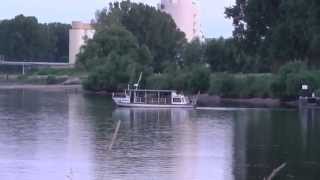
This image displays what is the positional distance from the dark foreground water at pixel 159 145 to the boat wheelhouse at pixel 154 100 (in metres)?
10.3

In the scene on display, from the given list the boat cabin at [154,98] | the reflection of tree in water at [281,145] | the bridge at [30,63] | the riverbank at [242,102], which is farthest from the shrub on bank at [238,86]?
the bridge at [30,63]

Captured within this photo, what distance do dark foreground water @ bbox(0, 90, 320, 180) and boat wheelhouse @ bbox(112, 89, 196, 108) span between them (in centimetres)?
1033

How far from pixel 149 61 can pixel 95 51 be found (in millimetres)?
9587

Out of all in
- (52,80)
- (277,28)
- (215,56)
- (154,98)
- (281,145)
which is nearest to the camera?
(281,145)

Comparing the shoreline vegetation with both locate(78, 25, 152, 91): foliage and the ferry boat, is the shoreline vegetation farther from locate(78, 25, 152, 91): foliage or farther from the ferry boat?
the ferry boat

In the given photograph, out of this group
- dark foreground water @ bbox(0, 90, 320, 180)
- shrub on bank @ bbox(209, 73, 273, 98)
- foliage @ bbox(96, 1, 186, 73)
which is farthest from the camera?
foliage @ bbox(96, 1, 186, 73)

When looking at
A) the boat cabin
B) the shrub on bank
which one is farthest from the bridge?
the boat cabin

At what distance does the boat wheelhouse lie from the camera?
3319 inches

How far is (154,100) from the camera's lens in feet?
285

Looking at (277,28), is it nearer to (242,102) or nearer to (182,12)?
(242,102)

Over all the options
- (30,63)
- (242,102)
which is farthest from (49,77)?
(242,102)

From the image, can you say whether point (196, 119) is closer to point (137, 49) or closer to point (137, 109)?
point (137, 109)

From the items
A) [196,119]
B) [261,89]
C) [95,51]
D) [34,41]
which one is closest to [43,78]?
[34,41]

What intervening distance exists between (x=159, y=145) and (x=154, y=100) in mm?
43629
